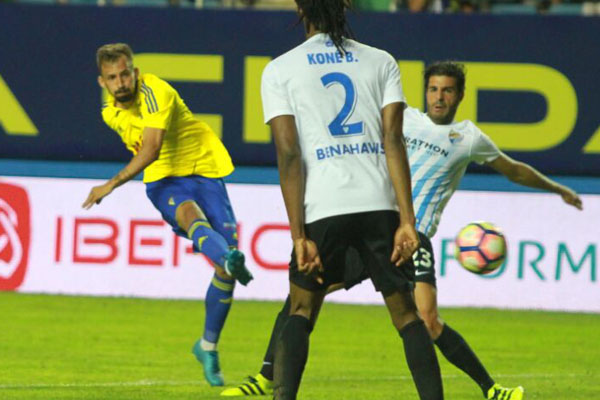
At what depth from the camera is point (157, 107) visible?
889 cm

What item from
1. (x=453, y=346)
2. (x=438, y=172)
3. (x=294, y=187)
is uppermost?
(x=438, y=172)

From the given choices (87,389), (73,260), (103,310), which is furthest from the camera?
(73,260)

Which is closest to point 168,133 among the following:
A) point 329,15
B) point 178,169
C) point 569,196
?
point 178,169

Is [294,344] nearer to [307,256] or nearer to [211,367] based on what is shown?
[307,256]

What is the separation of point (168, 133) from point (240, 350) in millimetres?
1924

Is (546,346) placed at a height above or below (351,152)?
below

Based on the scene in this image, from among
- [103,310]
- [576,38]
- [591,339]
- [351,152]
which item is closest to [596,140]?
[576,38]

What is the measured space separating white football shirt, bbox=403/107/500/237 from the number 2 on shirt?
225 cm

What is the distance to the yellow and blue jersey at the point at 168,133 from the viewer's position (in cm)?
891

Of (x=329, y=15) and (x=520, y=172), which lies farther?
(x=520, y=172)

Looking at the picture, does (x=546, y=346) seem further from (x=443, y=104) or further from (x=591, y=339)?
(x=443, y=104)

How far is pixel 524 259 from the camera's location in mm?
12914

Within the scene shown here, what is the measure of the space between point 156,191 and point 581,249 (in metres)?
5.24

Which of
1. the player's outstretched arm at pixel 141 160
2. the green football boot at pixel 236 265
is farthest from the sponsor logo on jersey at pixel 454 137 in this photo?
the player's outstretched arm at pixel 141 160
